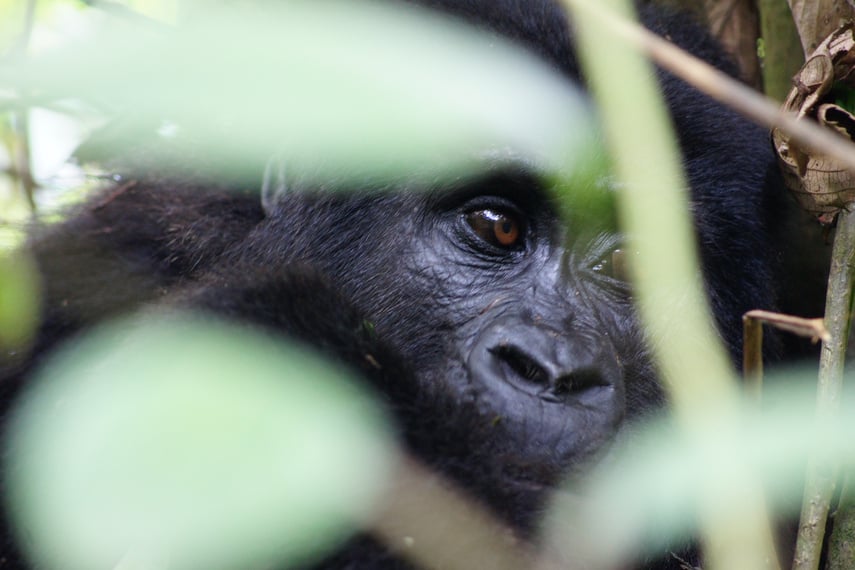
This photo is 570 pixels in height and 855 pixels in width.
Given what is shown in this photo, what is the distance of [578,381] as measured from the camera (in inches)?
98.3

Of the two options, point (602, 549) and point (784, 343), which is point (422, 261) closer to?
point (602, 549)

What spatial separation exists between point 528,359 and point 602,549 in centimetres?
53

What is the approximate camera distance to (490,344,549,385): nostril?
97.0 inches

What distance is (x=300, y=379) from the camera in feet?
6.73

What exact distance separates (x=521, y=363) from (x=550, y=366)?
89 millimetres

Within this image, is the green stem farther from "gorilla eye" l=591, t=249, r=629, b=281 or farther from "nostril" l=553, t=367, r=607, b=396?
"gorilla eye" l=591, t=249, r=629, b=281

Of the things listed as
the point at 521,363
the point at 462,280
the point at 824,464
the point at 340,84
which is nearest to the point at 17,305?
the point at 340,84

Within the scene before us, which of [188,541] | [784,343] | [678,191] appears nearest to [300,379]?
[188,541]

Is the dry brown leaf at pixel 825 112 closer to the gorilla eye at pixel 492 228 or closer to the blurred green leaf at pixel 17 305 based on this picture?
the gorilla eye at pixel 492 228

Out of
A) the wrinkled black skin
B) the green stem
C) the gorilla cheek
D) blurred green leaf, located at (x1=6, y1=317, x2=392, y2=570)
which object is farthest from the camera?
the gorilla cheek

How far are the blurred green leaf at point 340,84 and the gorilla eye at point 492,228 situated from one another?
190mm

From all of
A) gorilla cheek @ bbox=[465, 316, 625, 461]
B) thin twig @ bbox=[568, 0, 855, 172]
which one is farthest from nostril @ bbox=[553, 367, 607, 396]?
thin twig @ bbox=[568, 0, 855, 172]

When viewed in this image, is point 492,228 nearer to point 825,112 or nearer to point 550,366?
point 550,366

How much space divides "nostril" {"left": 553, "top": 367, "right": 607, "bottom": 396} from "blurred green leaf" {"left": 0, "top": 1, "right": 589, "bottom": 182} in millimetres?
710
